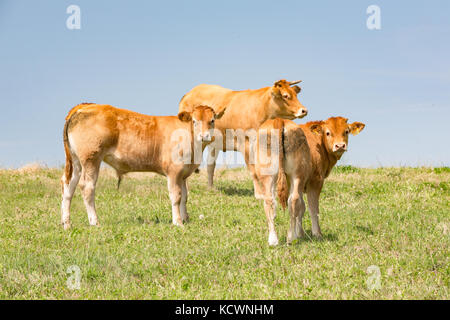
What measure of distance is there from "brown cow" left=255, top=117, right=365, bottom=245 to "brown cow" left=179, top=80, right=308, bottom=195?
302 centimetres

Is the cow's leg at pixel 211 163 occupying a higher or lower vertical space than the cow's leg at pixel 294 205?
lower

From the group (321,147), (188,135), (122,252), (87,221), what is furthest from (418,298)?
(87,221)

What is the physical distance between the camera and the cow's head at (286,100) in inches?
523

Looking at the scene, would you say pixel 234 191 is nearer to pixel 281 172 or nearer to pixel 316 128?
pixel 316 128

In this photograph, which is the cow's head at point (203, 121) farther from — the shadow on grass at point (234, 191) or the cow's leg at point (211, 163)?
the cow's leg at point (211, 163)

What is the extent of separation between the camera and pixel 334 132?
351 inches

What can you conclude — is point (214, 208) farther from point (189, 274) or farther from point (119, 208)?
point (189, 274)

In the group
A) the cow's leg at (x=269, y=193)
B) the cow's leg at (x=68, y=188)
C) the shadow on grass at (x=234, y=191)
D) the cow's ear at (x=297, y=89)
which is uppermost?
the cow's ear at (x=297, y=89)

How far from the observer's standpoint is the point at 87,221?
11.3 m

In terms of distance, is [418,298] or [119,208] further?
[119,208]

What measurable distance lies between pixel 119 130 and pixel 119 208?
9.01ft

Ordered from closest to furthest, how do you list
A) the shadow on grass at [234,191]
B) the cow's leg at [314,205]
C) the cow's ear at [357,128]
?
the cow's leg at [314,205]
the cow's ear at [357,128]
the shadow on grass at [234,191]

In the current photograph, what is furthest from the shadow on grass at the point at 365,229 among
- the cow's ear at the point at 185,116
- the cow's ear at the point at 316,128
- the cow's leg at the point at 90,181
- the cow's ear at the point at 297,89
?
the cow's leg at the point at 90,181

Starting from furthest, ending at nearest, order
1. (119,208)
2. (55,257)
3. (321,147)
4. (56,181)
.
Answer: (56,181) < (119,208) < (321,147) < (55,257)
